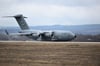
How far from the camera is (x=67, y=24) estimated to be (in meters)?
1.93

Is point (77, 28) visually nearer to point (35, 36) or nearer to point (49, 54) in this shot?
point (35, 36)

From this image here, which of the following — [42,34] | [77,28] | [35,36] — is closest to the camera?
[77,28]

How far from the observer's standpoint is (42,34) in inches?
88.4

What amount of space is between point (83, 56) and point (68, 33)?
39.4 inches

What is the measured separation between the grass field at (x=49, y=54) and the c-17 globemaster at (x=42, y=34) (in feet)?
2.30

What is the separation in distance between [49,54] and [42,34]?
1.09 metres

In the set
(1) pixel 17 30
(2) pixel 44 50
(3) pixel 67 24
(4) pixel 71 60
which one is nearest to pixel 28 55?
(2) pixel 44 50

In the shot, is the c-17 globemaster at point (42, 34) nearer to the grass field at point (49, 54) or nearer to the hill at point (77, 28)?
the hill at point (77, 28)

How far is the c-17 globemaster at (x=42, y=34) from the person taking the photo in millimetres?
1998

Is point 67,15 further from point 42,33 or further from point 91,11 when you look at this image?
point 42,33

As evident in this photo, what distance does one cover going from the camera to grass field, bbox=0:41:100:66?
1.06 meters

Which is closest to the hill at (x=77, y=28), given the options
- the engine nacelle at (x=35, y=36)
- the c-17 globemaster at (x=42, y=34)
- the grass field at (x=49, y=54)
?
the c-17 globemaster at (x=42, y=34)

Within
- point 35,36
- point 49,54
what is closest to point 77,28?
point 35,36

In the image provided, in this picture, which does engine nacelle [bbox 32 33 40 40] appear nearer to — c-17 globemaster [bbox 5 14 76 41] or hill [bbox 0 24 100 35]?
c-17 globemaster [bbox 5 14 76 41]
